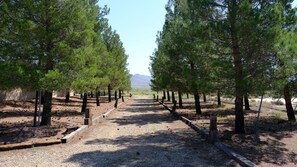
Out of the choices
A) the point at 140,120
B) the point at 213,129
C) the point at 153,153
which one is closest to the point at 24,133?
the point at 153,153

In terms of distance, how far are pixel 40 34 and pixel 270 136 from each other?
10491 mm

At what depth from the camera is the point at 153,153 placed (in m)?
9.11

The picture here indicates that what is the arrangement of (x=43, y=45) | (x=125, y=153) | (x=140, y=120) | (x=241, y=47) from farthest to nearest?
(x=140, y=120) < (x=43, y=45) < (x=241, y=47) < (x=125, y=153)

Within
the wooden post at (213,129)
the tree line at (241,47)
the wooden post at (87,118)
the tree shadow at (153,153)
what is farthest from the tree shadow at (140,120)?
the wooden post at (213,129)

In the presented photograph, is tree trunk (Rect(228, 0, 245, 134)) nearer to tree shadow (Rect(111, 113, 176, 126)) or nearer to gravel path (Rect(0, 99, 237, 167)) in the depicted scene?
gravel path (Rect(0, 99, 237, 167))

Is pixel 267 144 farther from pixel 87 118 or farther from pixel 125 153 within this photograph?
pixel 87 118

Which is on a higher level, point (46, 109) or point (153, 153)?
point (46, 109)

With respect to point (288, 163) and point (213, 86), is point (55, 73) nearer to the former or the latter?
point (213, 86)

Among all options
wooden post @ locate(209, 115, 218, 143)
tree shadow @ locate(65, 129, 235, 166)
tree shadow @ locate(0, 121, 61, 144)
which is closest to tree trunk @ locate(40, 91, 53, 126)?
tree shadow @ locate(0, 121, 61, 144)

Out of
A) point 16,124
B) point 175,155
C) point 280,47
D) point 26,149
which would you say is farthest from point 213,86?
point 16,124

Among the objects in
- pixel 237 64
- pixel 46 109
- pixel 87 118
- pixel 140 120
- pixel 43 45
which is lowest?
pixel 140 120

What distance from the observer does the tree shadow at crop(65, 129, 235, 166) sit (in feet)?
26.1

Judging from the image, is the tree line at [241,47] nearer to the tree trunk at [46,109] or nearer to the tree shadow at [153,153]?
the tree shadow at [153,153]

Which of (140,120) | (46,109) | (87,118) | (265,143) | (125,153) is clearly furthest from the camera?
(140,120)
